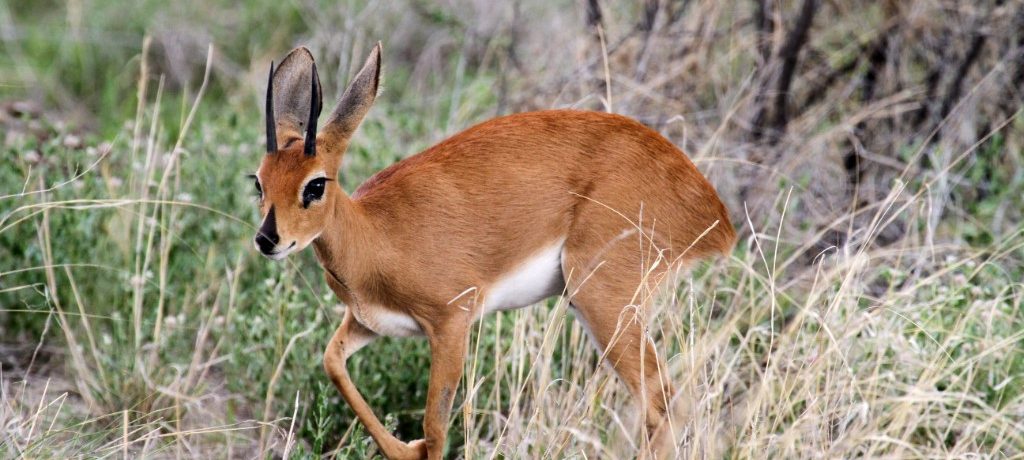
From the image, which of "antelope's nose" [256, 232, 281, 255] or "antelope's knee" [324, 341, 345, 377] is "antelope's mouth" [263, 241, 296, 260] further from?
"antelope's knee" [324, 341, 345, 377]

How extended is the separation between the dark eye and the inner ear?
0.28 meters

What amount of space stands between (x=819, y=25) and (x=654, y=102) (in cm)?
137

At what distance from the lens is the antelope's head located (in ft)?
12.2

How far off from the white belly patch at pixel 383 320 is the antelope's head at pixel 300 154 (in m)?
0.34

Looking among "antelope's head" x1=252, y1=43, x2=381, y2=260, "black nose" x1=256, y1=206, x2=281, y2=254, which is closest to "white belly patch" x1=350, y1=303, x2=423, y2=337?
"antelope's head" x1=252, y1=43, x2=381, y2=260

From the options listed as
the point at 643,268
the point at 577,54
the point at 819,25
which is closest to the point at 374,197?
the point at 643,268

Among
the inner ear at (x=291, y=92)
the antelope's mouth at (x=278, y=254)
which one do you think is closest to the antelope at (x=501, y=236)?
the inner ear at (x=291, y=92)

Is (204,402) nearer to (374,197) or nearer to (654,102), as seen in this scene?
(374,197)

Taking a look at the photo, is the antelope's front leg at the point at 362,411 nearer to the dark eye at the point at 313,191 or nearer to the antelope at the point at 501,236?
the antelope at the point at 501,236

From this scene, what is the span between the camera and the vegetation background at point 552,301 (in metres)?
4.34

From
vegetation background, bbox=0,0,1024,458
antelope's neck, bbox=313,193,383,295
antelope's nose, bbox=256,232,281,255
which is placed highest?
antelope's nose, bbox=256,232,281,255

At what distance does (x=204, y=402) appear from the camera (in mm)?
5371

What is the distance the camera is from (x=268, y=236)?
3.63m

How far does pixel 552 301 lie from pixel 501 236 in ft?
4.80
